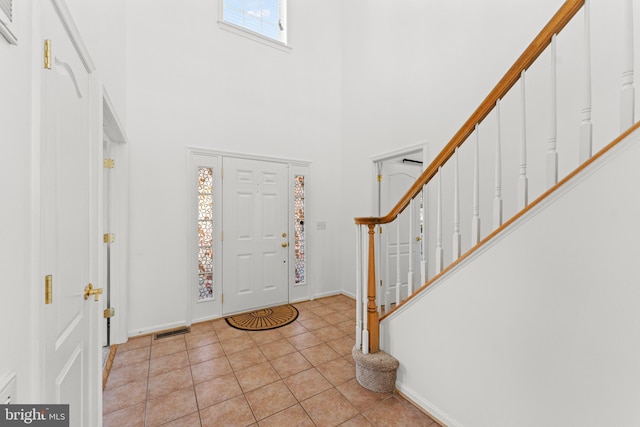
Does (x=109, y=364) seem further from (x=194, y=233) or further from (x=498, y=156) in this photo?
(x=498, y=156)

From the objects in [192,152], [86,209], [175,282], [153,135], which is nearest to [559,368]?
[86,209]

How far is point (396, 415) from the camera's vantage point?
5.78ft

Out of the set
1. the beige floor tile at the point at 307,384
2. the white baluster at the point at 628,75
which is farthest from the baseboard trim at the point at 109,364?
the white baluster at the point at 628,75

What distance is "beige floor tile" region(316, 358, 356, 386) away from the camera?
84.2 inches

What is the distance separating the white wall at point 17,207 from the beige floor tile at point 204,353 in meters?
1.79

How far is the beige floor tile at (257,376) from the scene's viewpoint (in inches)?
81.7

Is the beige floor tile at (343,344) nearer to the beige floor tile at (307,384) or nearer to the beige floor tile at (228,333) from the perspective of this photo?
the beige floor tile at (307,384)

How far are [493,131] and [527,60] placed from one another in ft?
4.06

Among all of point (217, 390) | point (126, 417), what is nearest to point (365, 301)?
point (217, 390)

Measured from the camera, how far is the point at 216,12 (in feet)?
11.0

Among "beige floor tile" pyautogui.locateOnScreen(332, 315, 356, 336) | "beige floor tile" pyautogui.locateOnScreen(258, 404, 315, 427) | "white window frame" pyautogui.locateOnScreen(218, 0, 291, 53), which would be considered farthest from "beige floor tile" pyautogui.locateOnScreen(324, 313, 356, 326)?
"white window frame" pyautogui.locateOnScreen(218, 0, 291, 53)

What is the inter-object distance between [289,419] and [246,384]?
0.51 metres

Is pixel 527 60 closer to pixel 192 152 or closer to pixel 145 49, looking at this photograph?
pixel 192 152

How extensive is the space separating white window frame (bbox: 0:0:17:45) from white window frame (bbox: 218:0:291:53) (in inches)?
128
